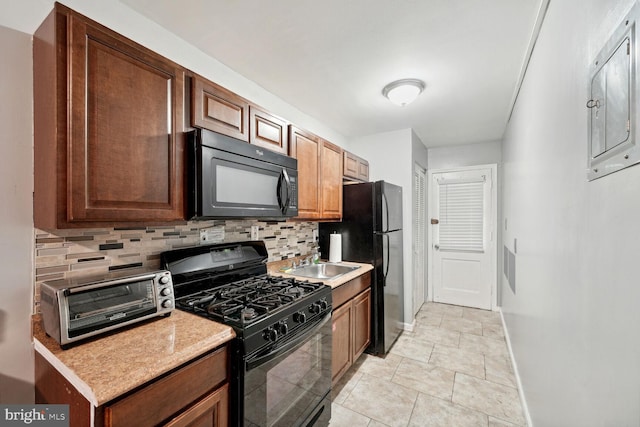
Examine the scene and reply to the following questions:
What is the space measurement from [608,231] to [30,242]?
212 cm

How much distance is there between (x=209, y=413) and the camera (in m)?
1.12

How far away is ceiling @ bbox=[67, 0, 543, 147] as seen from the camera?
1.47m

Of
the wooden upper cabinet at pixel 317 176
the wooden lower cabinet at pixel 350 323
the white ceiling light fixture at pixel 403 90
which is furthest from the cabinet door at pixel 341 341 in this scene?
the white ceiling light fixture at pixel 403 90

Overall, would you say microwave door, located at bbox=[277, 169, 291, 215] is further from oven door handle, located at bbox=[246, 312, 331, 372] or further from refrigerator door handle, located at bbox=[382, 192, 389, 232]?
refrigerator door handle, located at bbox=[382, 192, 389, 232]

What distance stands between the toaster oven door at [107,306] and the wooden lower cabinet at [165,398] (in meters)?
0.18

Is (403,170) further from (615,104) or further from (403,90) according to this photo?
(615,104)

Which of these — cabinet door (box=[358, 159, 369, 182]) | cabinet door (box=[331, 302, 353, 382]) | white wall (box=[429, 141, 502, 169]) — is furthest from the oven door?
white wall (box=[429, 141, 502, 169])

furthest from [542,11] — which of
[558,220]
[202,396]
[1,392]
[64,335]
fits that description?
[1,392]

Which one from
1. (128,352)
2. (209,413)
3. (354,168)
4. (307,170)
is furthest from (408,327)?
(128,352)

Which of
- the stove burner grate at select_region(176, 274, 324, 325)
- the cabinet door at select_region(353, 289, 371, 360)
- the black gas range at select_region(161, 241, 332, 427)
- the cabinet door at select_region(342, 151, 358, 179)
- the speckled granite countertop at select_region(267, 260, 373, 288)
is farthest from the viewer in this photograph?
the cabinet door at select_region(342, 151, 358, 179)

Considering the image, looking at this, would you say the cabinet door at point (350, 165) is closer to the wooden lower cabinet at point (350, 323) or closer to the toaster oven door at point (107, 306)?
the wooden lower cabinet at point (350, 323)

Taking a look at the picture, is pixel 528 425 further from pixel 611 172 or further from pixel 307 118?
pixel 307 118

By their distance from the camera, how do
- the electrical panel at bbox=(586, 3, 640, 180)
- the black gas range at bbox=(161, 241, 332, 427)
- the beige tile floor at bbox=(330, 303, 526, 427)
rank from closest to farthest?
the electrical panel at bbox=(586, 3, 640, 180), the black gas range at bbox=(161, 241, 332, 427), the beige tile floor at bbox=(330, 303, 526, 427)

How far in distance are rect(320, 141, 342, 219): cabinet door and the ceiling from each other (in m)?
0.49
